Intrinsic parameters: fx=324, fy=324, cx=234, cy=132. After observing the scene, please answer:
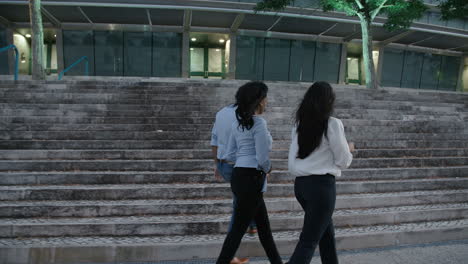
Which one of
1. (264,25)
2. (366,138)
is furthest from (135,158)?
(264,25)

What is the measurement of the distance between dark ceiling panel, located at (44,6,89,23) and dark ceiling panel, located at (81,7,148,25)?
53 cm

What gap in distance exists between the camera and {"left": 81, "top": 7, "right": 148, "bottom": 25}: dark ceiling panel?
17391 millimetres

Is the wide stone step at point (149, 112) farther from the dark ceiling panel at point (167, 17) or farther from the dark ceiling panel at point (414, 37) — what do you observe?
the dark ceiling panel at point (414, 37)

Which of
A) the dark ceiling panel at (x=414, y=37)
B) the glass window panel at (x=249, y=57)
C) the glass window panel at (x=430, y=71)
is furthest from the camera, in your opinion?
the glass window panel at (x=430, y=71)

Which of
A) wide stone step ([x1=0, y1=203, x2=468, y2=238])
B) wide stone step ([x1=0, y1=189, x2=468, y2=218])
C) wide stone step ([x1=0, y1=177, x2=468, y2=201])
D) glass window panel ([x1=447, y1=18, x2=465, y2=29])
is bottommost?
wide stone step ([x1=0, y1=203, x2=468, y2=238])

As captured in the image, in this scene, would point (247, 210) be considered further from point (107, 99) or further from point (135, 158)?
point (107, 99)

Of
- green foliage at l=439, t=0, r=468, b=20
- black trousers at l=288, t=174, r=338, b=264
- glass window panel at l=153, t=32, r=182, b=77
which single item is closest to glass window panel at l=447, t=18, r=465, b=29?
green foliage at l=439, t=0, r=468, b=20

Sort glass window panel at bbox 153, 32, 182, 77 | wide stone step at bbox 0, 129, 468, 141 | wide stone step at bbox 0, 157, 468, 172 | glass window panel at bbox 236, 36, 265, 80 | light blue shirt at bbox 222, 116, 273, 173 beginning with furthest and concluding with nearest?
glass window panel at bbox 236, 36, 265, 80, glass window panel at bbox 153, 32, 182, 77, wide stone step at bbox 0, 129, 468, 141, wide stone step at bbox 0, 157, 468, 172, light blue shirt at bbox 222, 116, 273, 173

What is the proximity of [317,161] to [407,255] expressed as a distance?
217 centimetres

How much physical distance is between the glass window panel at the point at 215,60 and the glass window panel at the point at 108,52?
548 centimetres

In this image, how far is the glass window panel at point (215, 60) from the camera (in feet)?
68.6

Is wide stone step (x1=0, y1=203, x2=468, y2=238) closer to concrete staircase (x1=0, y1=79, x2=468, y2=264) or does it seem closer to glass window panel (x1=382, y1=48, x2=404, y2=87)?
concrete staircase (x1=0, y1=79, x2=468, y2=264)

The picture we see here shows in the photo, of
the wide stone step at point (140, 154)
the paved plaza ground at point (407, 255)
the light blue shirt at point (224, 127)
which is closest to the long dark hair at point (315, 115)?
the light blue shirt at point (224, 127)

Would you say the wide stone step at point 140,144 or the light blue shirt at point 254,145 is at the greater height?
the light blue shirt at point 254,145
